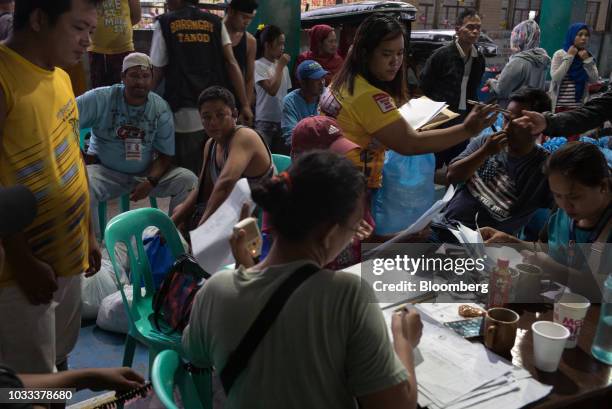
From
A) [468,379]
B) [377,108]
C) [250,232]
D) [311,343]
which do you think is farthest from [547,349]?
[377,108]

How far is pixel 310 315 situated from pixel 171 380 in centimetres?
43

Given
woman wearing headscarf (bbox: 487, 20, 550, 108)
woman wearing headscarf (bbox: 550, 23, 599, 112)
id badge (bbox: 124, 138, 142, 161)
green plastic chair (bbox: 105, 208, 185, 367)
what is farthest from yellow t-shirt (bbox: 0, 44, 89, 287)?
woman wearing headscarf (bbox: 550, 23, 599, 112)

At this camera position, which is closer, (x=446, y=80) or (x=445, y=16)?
(x=446, y=80)

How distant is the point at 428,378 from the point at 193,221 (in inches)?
65.1

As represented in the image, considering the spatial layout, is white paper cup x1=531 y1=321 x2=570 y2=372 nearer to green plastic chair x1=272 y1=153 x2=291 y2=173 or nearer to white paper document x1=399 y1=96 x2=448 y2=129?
white paper document x1=399 y1=96 x2=448 y2=129

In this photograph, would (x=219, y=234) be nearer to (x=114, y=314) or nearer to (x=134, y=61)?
(x=114, y=314)

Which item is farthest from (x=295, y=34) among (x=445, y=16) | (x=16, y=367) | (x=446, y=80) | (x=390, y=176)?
(x=445, y=16)

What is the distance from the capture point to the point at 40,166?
5.25 ft

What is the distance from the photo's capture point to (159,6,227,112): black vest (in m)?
3.63

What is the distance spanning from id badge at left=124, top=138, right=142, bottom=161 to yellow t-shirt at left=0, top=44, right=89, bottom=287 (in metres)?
1.70

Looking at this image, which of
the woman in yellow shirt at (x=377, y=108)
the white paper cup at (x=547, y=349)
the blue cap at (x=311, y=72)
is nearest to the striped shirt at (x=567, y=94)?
the blue cap at (x=311, y=72)

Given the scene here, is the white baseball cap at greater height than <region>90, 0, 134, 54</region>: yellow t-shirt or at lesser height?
lesser

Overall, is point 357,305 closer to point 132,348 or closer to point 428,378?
point 428,378

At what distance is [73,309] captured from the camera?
1944mm
